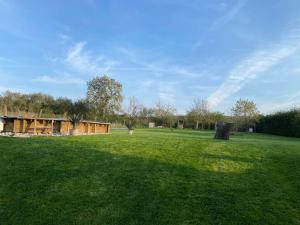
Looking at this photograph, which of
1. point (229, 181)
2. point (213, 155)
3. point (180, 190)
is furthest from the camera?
point (213, 155)

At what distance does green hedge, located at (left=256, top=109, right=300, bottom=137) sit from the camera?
31.6 m

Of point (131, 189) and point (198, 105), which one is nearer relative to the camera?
point (131, 189)

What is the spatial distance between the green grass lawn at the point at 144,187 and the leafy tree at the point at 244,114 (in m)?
38.0

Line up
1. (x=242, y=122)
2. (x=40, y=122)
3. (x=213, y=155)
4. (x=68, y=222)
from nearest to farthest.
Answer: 1. (x=68, y=222)
2. (x=213, y=155)
3. (x=40, y=122)
4. (x=242, y=122)

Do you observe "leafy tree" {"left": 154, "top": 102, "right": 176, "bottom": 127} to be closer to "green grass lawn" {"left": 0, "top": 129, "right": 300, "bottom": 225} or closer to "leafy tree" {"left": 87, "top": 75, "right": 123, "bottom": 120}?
"leafy tree" {"left": 87, "top": 75, "right": 123, "bottom": 120}

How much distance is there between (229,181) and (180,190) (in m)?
1.39

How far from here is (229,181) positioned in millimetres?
6773

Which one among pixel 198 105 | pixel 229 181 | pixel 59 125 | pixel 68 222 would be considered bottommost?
pixel 68 222

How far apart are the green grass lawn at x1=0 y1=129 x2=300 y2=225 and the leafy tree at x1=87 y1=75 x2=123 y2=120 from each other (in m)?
41.2

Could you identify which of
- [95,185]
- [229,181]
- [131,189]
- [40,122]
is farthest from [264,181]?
[40,122]

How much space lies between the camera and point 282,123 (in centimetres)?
3588

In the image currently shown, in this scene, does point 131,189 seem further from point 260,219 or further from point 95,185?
point 260,219

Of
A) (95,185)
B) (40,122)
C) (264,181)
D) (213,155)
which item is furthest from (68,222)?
A: (40,122)

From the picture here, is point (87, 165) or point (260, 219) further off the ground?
point (87, 165)
